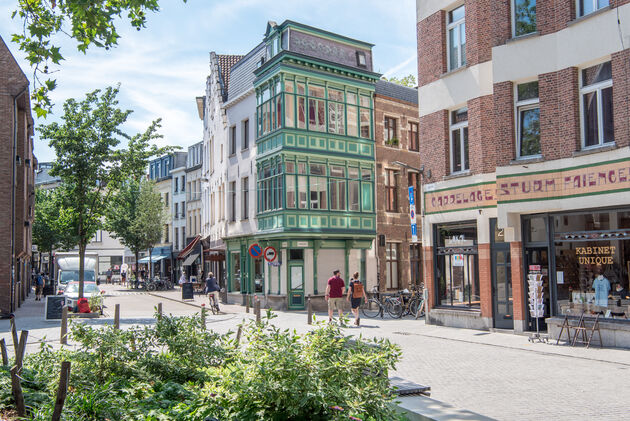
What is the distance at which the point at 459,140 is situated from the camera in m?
18.9

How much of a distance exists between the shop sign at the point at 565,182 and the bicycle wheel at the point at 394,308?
25.6 ft

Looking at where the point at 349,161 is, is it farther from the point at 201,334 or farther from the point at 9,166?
the point at 201,334

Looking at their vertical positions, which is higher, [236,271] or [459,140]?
[459,140]

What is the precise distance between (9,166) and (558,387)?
23698 millimetres

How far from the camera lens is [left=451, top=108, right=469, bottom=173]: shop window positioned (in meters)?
18.6

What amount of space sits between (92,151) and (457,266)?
15.0m

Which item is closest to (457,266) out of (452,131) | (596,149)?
(452,131)

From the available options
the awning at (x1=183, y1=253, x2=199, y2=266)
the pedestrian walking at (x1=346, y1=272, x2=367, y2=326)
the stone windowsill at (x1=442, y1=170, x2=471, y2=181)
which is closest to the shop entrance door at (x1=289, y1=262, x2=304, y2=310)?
the pedestrian walking at (x1=346, y1=272, x2=367, y2=326)

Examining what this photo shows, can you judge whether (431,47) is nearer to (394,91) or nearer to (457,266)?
(457,266)

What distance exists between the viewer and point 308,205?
27875mm

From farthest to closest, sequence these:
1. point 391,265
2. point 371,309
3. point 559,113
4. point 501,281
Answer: point 391,265 → point 371,309 → point 501,281 → point 559,113

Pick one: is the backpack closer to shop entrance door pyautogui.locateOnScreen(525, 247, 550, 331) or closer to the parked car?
shop entrance door pyautogui.locateOnScreen(525, 247, 550, 331)

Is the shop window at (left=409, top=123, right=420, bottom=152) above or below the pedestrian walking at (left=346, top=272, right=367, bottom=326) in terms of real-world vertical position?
above

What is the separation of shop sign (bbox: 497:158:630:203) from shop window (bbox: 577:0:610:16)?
12.9ft
